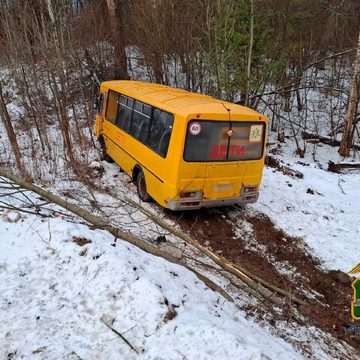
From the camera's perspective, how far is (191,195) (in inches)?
282

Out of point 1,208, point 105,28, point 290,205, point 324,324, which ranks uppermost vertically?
point 105,28

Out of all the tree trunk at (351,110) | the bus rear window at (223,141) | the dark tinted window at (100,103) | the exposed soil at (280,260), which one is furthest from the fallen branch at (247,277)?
the tree trunk at (351,110)

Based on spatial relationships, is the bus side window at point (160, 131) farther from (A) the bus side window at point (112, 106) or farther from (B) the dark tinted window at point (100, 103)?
(B) the dark tinted window at point (100, 103)

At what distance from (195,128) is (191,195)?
1354mm

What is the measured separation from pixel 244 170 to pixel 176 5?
13.8 metres

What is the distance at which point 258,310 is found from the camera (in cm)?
524

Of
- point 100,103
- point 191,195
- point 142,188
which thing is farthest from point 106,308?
point 100,103

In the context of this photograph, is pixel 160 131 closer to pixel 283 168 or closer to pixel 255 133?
pixel 255 133

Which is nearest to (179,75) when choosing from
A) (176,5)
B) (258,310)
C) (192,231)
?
(176,5)

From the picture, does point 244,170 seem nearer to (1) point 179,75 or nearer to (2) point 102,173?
(2) point 102,173

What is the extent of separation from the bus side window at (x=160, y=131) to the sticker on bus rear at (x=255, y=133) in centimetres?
166

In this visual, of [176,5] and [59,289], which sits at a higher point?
[176,5]

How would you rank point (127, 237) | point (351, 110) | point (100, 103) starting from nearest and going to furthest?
point (127, 237) < point (100, 103) < point (351, 110)

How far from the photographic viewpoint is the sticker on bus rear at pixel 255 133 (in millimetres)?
7309
